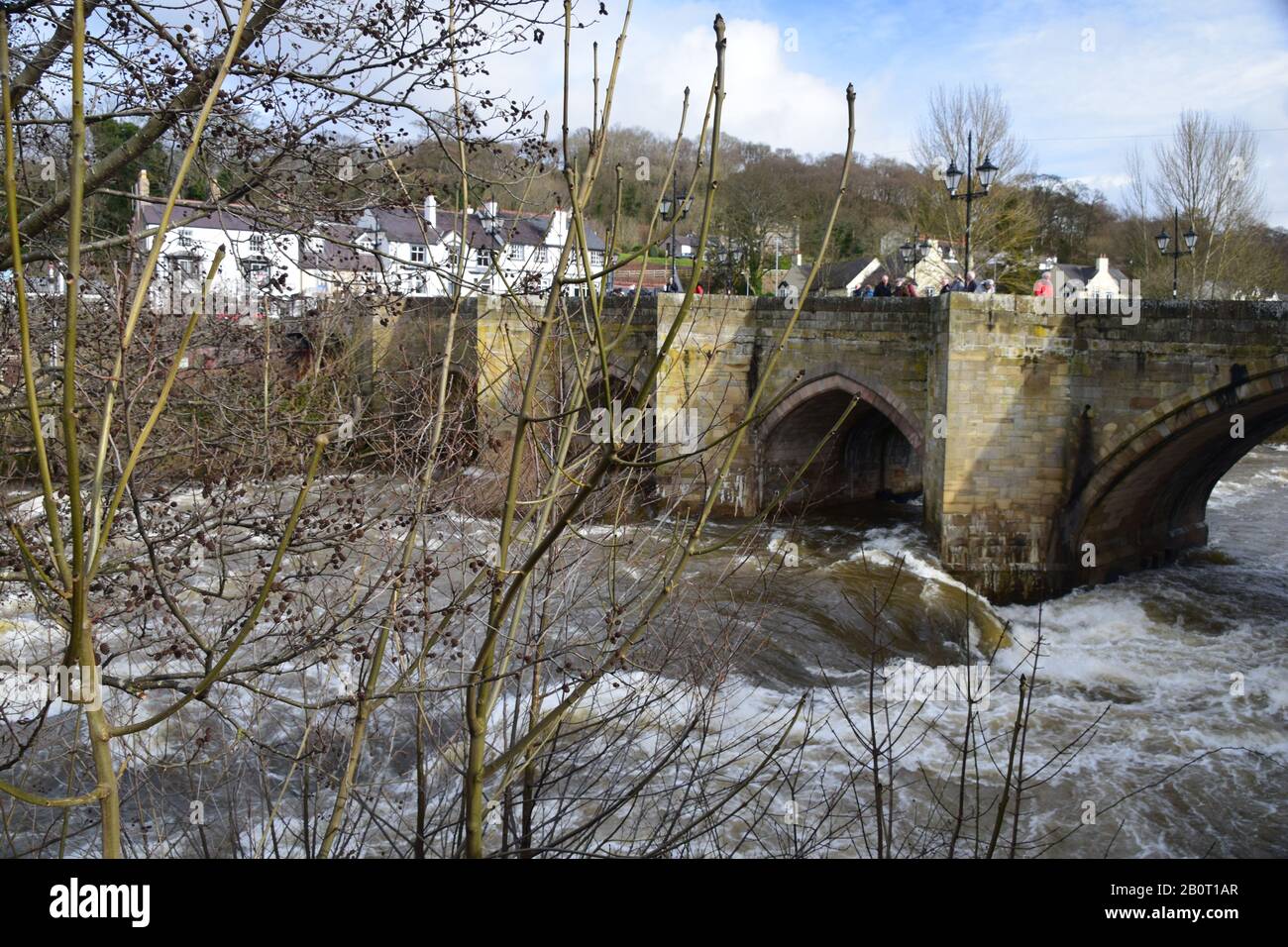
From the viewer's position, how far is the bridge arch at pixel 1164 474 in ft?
50.0

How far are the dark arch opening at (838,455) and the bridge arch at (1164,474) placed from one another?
425 cm

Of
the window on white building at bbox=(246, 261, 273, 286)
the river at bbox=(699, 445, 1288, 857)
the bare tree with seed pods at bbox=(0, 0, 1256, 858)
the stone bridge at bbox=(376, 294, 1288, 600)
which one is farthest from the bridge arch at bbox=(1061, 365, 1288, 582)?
the window on white building at bbox=(246, 261, 273, 286)

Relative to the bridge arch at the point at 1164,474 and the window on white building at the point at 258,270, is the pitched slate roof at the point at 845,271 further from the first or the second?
the window on white building at the point at 258,270

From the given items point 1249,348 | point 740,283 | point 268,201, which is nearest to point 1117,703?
point 1249,348

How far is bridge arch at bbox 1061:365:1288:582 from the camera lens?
15.2 metres

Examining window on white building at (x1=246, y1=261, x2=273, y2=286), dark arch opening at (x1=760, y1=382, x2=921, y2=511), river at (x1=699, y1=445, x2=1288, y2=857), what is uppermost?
window on white building at (x1=246, y1=261, x2=273, y2=286)

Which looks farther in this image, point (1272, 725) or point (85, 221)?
point (1272, 725)

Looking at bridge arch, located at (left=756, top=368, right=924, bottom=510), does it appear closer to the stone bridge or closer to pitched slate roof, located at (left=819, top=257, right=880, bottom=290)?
the stone bridge

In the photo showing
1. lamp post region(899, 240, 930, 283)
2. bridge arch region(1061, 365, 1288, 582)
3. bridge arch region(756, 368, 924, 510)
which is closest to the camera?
bridge arch region(1061, 365, 1288, 582)

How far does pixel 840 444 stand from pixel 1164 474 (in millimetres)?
7514

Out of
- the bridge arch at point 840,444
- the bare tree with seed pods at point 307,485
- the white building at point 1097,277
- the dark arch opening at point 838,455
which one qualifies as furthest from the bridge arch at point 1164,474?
the white building at point 1097,277
